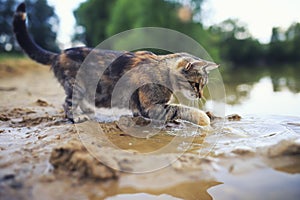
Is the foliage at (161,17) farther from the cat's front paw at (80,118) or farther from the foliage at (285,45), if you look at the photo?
the cat's front paw at (80,118)

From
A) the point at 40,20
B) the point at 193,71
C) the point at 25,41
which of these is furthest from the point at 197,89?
the point at 40,20

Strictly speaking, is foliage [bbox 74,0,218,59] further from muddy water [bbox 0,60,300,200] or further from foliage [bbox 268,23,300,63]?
muddy water [bbox 0,60,300,200]

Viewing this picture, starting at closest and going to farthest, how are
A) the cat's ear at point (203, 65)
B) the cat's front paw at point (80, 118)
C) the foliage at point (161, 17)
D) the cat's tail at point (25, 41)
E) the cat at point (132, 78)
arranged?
the cat's ear at point (203, 65)
the cat at point (132, 78)
the cat's front paw at point (80, 118)
the cat's tail at point (25, 41)
the foliage at point (161, 17)

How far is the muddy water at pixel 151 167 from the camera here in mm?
1709

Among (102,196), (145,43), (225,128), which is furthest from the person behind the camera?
(145,43)

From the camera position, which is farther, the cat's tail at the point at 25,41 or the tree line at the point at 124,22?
the tree line at the point at 124,22

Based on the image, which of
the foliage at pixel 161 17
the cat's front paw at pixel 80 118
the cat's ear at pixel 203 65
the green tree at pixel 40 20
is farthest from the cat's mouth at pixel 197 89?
the green tree at pixel 40 20

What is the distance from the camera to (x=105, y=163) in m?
1.95

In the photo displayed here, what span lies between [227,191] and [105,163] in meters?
0.91

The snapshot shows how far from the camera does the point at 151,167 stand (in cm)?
198

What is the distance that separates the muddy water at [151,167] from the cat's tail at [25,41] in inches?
77.7

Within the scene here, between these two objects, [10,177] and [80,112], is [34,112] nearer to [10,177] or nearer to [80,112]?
[80,112]

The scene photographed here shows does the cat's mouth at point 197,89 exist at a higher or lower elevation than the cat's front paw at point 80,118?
higher

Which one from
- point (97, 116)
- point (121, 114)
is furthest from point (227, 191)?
point (97, 116)
